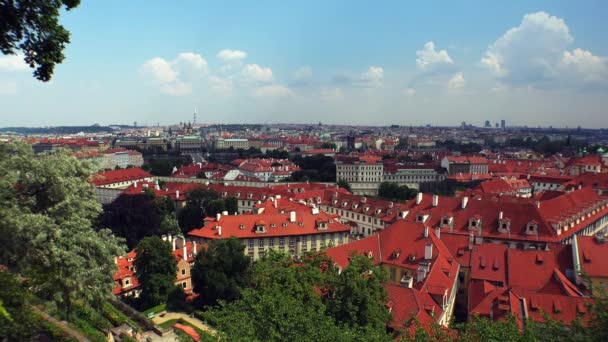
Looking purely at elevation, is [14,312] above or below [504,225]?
above

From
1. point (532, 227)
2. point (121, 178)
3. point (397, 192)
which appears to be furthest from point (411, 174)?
point (532, 227)

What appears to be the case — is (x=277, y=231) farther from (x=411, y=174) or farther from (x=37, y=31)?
(x=411, y=174)

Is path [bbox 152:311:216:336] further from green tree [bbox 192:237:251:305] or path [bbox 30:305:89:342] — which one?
path [bbox 30:305:89:342]

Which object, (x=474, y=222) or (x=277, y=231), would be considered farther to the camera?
(x=277, y=231)

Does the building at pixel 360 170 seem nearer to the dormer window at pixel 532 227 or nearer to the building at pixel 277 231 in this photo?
the building at pixel 277 231

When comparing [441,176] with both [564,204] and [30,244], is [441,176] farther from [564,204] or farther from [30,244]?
[30,244]

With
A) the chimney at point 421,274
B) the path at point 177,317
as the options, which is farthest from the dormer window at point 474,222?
the path at point 177,317
